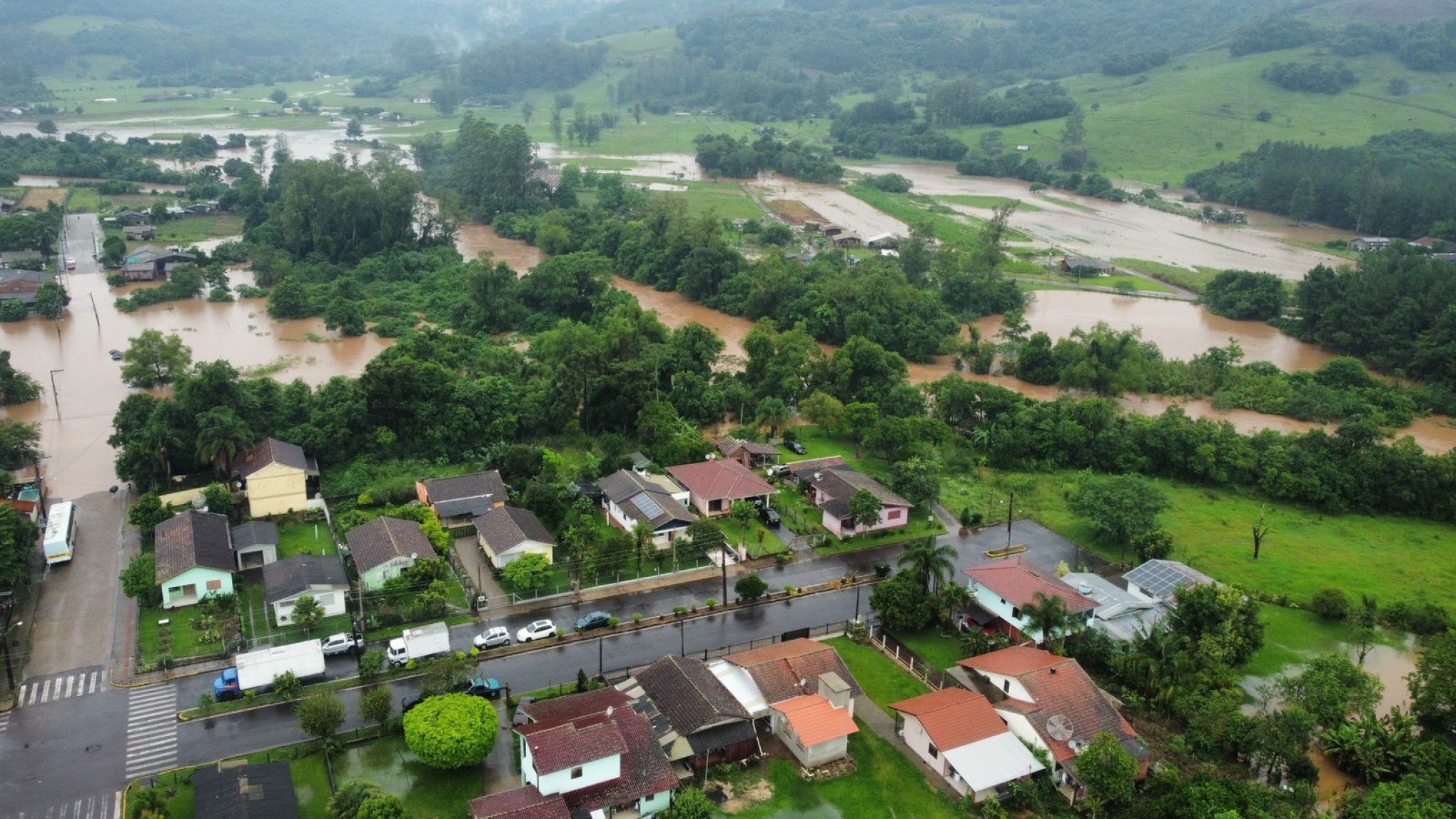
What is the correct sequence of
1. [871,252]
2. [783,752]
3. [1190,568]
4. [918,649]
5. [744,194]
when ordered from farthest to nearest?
[744,194] → [871,252] → [1190,568] → [918,649] → [783,752]

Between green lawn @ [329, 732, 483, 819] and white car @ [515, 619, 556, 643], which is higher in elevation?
white car @ [515, 619, 556, 643]

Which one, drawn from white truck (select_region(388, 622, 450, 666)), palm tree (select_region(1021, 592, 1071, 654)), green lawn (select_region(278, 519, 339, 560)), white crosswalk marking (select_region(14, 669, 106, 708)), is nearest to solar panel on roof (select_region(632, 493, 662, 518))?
white truck (select_region(388, 622, 450, 666))

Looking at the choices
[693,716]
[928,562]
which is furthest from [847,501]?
[693,716]

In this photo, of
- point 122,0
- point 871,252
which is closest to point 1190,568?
point 871,252

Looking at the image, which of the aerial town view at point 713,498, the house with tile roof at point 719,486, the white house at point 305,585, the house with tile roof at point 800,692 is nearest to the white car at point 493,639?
the aerial town view at point 713,498

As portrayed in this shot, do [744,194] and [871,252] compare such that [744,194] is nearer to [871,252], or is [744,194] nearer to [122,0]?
[871,252]

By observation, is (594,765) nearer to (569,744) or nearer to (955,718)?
(569,744)

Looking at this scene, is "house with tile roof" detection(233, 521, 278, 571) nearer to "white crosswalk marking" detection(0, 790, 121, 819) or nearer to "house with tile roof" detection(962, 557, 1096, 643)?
"white crosswalk marking" detection(0, 790, 121, 819)
